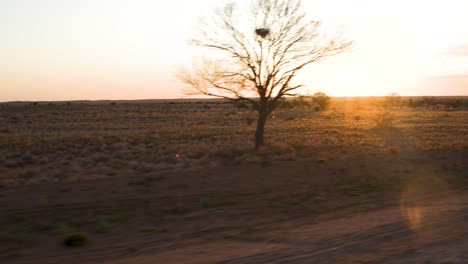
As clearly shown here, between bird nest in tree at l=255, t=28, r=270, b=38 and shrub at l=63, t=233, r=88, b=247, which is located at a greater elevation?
bird nest in tree at l=255, t=28, r=270, b=38

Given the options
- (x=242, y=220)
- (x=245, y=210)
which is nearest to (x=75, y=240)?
(x=242, y=220)

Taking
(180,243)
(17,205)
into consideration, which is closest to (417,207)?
(180,243)

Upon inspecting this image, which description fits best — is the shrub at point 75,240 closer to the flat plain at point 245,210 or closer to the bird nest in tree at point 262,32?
the flat plain at point 245,210

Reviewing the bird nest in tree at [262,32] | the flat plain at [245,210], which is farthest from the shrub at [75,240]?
the bird nest in tree at [262,32]

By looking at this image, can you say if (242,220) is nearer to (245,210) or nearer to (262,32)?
(245,210)

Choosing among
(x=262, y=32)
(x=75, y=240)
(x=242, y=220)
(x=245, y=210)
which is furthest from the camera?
(x=262, y=32)

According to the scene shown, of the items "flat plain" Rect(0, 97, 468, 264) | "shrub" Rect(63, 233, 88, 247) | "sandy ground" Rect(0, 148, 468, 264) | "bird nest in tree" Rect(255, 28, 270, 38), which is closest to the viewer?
"sandy ground" Rect(0, 148, 468, 264)

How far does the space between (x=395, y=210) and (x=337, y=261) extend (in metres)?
4.22

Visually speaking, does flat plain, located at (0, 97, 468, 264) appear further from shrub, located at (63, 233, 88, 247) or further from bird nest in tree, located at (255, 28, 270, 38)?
bird nest in tree, located at (255, 28, 270, 38)

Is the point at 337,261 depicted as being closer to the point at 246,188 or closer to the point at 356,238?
the point at 356,238

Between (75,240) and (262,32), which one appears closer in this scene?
(75,240)

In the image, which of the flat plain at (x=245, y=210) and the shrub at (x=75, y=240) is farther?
the shrub at (x=75, y=240)

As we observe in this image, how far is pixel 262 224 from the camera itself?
9398 millimetres

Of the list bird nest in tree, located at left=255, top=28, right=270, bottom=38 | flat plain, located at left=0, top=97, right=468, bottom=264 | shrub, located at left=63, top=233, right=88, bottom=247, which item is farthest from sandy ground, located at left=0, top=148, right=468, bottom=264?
bird nest in tree, located at left=255, top=28, right=270, bottom=38
